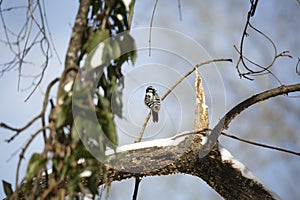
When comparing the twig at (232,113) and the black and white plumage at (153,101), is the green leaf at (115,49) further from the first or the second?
the twig at (232,113)

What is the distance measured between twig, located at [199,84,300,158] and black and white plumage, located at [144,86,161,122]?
19 centimetres

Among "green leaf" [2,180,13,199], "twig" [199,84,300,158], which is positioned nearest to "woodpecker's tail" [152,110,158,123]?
"twig" [199,84,300,158]

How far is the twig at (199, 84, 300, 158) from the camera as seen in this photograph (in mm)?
1670

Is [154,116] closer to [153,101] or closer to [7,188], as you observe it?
[153,101]

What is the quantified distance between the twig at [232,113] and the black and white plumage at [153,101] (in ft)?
0.63

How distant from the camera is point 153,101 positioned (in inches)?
66.6

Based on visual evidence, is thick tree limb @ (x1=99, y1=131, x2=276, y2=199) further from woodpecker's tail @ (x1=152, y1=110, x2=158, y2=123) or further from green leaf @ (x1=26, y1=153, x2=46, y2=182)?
green leaf @ (x1=26, y1=153, x2=46, y2=182)

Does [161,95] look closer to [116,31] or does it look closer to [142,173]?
[142,173]

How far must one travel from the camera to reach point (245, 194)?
1642 millimetres

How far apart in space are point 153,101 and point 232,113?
0.86ft

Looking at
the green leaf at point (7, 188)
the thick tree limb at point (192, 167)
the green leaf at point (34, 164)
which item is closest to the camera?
the green leaf at point (34, 164)

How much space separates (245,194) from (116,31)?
897 mm

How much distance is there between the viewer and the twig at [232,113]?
1.67m

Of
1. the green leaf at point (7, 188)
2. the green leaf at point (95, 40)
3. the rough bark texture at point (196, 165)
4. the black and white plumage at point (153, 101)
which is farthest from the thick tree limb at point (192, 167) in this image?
the green leaf at point (95, 40)
